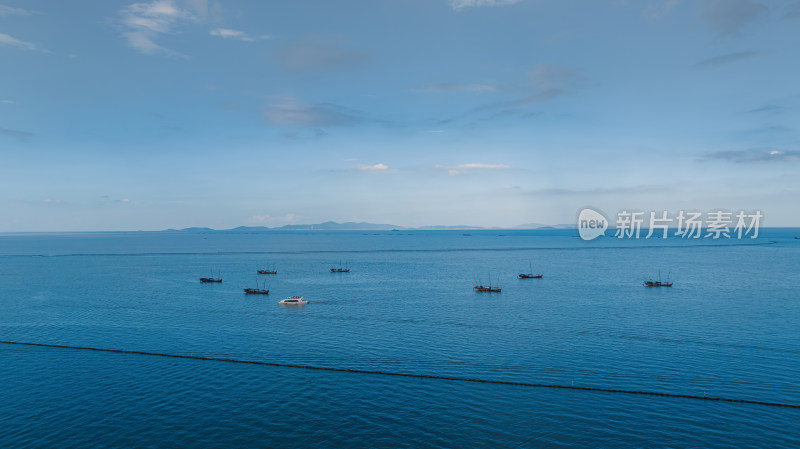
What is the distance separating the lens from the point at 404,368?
183 feet

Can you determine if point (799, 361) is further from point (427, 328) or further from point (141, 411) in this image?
point (141, 411)

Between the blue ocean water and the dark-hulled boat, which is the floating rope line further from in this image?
the dark-hulled boat

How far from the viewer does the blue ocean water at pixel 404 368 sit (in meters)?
39.7

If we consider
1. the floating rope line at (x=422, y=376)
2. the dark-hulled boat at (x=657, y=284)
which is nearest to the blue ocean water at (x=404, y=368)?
the floating rope line at (x=422, y=376)

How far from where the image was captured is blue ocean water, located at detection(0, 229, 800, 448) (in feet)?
130

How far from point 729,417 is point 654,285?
91835 mm

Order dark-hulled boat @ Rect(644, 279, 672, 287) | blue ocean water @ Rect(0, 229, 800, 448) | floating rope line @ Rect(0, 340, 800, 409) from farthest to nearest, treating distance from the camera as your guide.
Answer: dark-hulled boat @ Rect(644, 279, 672, 287) < floating rope line @ Rect(0, 340, 800, 409) < blue ocean water @ Rect(0, 229, 800, 448)

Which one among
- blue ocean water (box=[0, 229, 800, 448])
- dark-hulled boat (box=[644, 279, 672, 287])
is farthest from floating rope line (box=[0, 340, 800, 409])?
dark-hulled boat (box=[644, 279, 672, 287])

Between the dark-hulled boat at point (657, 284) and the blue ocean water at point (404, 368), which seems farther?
the dark-hulled boat at point (657, 284)

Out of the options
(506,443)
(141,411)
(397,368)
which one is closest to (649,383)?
(506,443)

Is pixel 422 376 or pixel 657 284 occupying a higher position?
pixel 657 284

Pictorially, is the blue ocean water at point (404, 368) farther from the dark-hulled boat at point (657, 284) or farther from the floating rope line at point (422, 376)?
the dark-hulled boat at point (657, 284)

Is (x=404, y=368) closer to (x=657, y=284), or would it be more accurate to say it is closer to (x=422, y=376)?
(x=422, y=376)

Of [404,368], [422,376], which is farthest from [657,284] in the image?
[422,376]
